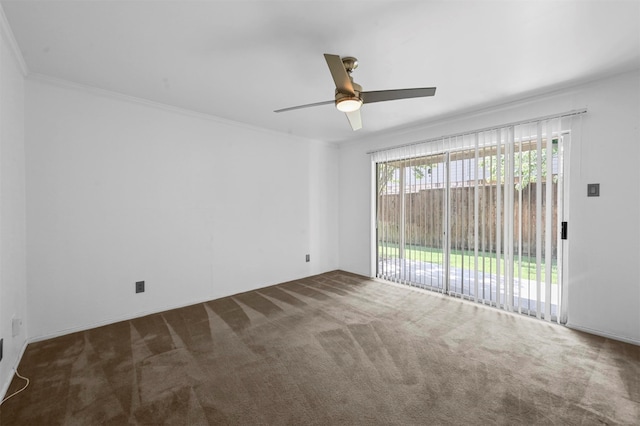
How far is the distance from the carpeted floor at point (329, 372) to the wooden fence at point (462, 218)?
2.95 ft

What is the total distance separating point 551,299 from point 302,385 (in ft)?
9.50

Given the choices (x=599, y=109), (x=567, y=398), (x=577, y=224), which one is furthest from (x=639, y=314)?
(x=599, y=109)

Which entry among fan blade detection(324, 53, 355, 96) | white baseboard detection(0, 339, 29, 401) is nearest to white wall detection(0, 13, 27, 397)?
white baseboard detection(0, 339, 29, 401)

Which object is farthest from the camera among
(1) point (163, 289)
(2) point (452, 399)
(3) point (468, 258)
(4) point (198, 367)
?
(3) point (468, 258)

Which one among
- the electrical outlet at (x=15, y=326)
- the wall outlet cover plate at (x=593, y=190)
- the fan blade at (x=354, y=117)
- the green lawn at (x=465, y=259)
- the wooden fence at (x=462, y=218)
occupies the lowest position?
the electrical outlet at (x=15, y=326)

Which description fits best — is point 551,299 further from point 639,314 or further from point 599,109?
point 599,109

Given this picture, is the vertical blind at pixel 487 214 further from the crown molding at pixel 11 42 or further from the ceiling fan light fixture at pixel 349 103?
the crown molding at pixel 11 42

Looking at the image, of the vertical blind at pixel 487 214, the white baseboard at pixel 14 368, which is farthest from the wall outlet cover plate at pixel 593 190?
the white baseboard at pixel 14 368

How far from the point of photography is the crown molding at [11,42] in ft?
6.02

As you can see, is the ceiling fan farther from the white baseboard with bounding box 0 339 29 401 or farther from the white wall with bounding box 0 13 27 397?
the white baseboard with bounding box 0 339 29 401

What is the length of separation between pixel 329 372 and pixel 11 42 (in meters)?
3.47

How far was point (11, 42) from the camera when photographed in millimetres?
2059

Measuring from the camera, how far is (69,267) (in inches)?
108

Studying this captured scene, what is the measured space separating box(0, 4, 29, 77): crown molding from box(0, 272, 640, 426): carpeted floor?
2.48 m
